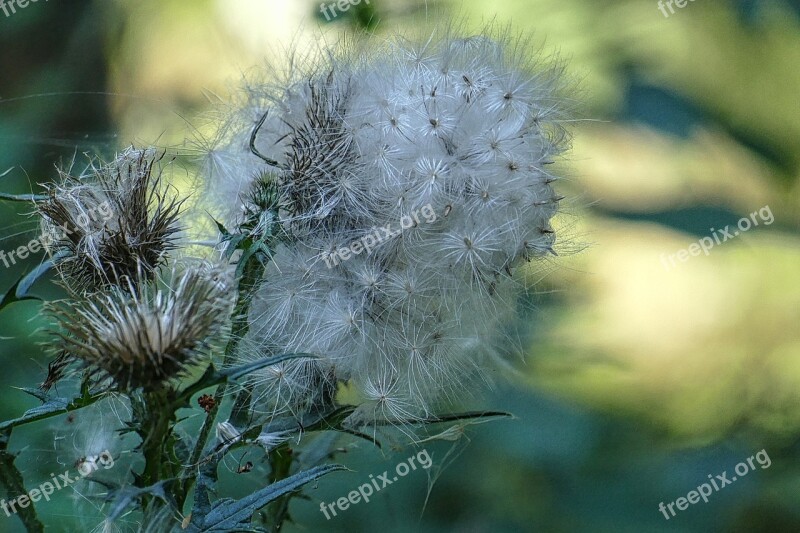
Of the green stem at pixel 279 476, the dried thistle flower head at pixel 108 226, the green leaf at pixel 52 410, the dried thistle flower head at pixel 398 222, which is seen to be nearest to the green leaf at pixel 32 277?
the dried thistle flower head at pixel 108 226

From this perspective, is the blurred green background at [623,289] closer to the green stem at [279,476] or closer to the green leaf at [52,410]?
the green stem at [279,476]

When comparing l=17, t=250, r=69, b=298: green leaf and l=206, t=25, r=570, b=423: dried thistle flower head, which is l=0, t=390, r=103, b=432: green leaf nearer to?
l=17, t=250, r=69, b=298: green leaf

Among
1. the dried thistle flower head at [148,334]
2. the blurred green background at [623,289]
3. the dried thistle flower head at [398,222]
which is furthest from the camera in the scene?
the blurred green background at [623,289]

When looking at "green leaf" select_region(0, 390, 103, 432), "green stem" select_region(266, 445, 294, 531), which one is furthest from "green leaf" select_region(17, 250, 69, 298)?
"green stem" select_region(266, 445, 294, 531)

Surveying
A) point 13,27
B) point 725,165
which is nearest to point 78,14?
point 13,27

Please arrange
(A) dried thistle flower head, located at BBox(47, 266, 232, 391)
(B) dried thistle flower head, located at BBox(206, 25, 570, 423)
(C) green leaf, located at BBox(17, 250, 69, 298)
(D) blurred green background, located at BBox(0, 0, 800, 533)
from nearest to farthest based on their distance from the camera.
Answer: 1. (A) dried thistle flower head, located at BBox(47, 266, 232, 391)
2. (C) green leaf, located at BBox(17, 250, 69, 298)
3. (B) dried thistle flower head, located at BBox(206, 25, 570, 423)
4. (D) blurred green background, located at BBox(0, 0, 800, 533)
